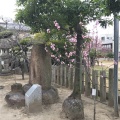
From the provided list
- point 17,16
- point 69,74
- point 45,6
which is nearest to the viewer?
point 45,6

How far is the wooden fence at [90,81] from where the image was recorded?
6676 mm

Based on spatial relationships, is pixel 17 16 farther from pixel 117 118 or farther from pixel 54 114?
pixel 117 118

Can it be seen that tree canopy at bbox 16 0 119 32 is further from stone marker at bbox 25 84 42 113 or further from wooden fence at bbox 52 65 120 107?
wooden fence at bbox 52 65 120 107

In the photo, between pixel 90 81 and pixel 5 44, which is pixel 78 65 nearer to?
pixel 90 81

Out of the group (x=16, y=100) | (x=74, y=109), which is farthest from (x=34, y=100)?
(x=74, y=109)

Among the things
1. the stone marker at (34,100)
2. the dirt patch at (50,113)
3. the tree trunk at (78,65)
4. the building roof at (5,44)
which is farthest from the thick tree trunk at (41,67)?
the building roof at (5,44)

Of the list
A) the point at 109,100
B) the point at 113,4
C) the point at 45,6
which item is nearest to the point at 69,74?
the point at 109,100

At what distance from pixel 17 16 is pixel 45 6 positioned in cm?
104

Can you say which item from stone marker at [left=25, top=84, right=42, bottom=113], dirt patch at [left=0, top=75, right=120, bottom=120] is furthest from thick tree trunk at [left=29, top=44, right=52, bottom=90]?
stone marker at [left=25, top=84, right=42, bottom=113]

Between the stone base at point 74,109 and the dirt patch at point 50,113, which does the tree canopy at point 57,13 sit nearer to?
the stone base at point 74,109

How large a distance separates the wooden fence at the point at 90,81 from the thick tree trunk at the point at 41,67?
4.21ft

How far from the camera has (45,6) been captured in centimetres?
579

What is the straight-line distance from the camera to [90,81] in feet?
25.6

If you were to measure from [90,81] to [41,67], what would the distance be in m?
1.82
